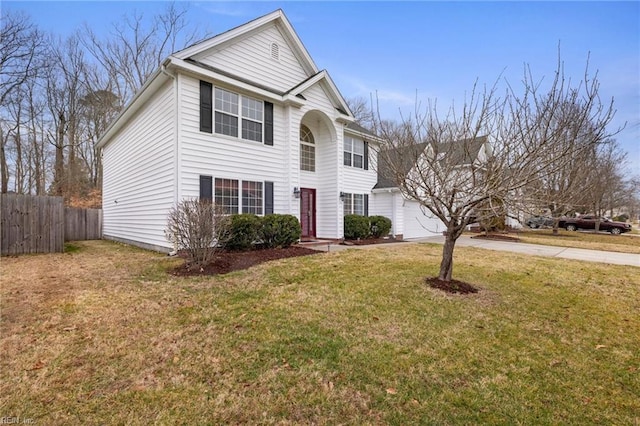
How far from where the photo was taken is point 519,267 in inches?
321

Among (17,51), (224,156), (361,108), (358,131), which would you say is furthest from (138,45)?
(224,156)

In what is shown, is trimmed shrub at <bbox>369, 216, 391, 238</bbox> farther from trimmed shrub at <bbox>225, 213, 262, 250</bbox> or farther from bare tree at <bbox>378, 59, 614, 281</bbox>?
bare tree at <bbox>378, 59, 614, 281</bbox>

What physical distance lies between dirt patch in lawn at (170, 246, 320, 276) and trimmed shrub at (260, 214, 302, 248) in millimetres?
359

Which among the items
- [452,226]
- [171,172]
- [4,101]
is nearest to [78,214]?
[4,101]

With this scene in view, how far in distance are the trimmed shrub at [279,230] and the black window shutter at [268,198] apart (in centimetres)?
65

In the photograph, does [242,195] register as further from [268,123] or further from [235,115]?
[268,123]

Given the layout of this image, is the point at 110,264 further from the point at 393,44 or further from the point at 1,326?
the point at 393,44

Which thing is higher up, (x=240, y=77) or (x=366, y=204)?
(x=240, y=77)

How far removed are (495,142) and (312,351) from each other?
431 cm

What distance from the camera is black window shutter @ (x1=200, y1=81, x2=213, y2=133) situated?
366 inches

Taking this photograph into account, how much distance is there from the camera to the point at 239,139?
33.2ft

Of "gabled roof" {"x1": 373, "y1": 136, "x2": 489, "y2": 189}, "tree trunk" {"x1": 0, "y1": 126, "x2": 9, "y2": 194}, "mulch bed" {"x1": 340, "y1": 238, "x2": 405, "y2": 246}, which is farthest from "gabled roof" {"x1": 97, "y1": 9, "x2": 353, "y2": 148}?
"tree trunk" {"x1": 0, "y1": 126, "x2": 9, "y2": 194}

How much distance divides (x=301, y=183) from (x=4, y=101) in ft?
61.4

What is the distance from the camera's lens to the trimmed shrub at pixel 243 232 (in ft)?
29.9
